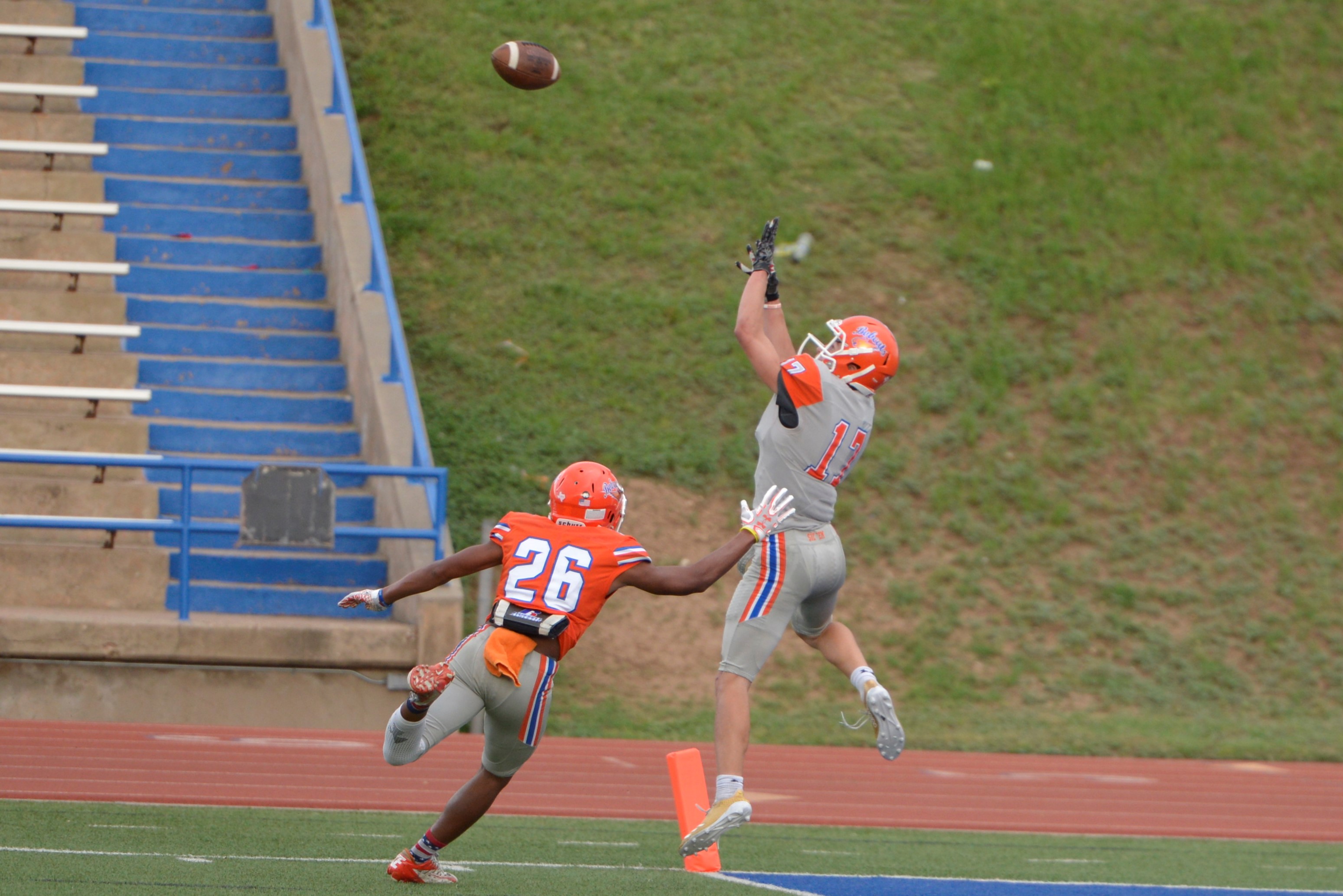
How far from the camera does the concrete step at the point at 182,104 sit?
49.2ft

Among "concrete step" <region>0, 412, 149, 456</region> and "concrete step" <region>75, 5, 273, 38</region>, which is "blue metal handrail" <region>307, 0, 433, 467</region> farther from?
"concrete step" <region>0, 412, 149, 456</region>

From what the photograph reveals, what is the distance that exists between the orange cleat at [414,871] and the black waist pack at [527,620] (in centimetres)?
103

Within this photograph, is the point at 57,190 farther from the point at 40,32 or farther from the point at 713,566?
the point at 713,566

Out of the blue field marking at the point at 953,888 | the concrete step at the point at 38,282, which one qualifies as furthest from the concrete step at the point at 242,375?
the blue field marking at the point at 953,888

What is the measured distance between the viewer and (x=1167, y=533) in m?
14.1

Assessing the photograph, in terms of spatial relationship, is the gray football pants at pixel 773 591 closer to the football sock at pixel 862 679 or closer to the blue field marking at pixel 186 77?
the football sock at pixel 862 679

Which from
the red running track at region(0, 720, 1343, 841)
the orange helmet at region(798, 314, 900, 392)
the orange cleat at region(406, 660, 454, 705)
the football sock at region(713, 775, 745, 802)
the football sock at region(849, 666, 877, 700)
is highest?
the orange helmet at region(798, 314, 900, 392)

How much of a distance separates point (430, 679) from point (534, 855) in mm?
1900

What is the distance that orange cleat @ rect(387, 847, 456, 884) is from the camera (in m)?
6.04

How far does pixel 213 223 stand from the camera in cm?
1406

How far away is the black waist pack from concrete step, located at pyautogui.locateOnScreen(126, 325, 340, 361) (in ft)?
26.0

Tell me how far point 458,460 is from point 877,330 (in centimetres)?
715

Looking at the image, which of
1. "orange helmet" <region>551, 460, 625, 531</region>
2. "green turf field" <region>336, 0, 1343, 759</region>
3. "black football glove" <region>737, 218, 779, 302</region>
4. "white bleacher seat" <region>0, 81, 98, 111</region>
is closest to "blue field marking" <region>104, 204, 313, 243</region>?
"white bleacher seat" <region>0, 81, 98, 111</region>

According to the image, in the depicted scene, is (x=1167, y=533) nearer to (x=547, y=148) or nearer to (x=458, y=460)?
(x=458, y=460)
